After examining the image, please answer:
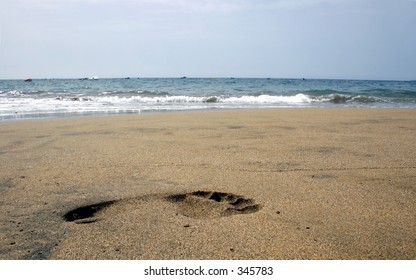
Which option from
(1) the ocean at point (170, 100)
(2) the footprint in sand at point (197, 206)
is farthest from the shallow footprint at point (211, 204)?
(1) the ocean at point (170, 100)

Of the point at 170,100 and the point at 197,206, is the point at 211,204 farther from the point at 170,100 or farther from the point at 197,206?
the point at 170,100

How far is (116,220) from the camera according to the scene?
6.54 ft

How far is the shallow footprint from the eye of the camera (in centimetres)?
210

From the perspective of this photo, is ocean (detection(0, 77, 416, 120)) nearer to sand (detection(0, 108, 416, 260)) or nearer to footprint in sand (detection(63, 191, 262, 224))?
sand (detection(0, 108, 416, 260))

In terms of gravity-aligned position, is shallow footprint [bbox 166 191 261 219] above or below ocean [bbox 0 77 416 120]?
below

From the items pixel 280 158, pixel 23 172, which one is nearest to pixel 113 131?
pixel 23 172

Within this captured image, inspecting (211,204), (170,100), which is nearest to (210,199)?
(211,204)

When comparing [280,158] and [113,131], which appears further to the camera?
[113,131]

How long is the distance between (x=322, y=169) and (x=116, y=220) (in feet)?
5.51

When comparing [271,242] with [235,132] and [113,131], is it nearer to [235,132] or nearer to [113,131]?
[235,132]

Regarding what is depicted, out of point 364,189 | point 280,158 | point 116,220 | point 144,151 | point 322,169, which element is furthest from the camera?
point 144,151

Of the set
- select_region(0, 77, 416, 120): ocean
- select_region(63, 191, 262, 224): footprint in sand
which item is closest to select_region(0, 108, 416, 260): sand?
select_region(63, 191, 262, 224): footprint in sand

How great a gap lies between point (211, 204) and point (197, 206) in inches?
3.4

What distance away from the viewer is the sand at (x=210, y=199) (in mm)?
1674
